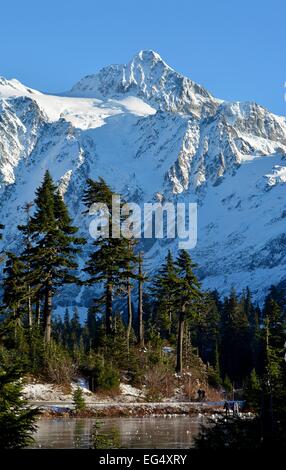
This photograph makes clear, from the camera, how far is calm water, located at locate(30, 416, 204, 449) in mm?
24375

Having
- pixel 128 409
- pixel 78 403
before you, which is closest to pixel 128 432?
pixel 78 403

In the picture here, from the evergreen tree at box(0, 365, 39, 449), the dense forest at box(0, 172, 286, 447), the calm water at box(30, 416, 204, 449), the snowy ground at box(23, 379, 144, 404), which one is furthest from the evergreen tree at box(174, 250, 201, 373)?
the evergreen tree at box(0, 365, 39, 449)

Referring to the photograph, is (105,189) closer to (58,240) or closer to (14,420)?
(58,240)

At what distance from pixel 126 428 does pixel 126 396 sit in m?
13.2

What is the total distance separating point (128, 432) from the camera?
29.1 m

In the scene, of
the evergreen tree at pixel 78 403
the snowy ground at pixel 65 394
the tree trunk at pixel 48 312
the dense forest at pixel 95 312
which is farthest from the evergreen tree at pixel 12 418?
the tree trunk at pixel 48 312

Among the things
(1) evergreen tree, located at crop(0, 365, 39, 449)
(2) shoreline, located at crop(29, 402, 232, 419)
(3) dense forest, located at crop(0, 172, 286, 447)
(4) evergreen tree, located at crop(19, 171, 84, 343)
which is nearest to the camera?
(1) evergreen tree, located at crop(0, 365, 39, 449)

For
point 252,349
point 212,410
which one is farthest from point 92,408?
point 252,349

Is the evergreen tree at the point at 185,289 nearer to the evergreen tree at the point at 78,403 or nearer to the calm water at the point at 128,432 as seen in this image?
the calm water at the point at 128,432

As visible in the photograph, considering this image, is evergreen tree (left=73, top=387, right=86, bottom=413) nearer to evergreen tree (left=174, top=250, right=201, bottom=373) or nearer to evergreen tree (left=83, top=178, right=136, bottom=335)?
evergreen tree (left=83, top=178, right=136, bottom=335)

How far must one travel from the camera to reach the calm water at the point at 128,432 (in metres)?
24.4

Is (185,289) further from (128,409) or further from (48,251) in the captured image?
(128,409)

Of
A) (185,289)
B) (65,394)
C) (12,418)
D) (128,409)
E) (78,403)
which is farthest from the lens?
(185,289)

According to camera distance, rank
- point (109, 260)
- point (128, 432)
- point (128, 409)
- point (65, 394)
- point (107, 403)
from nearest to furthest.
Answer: point (128, 432), point (128, 409), point (65, 394), point (107, 403), point (109, 260)
